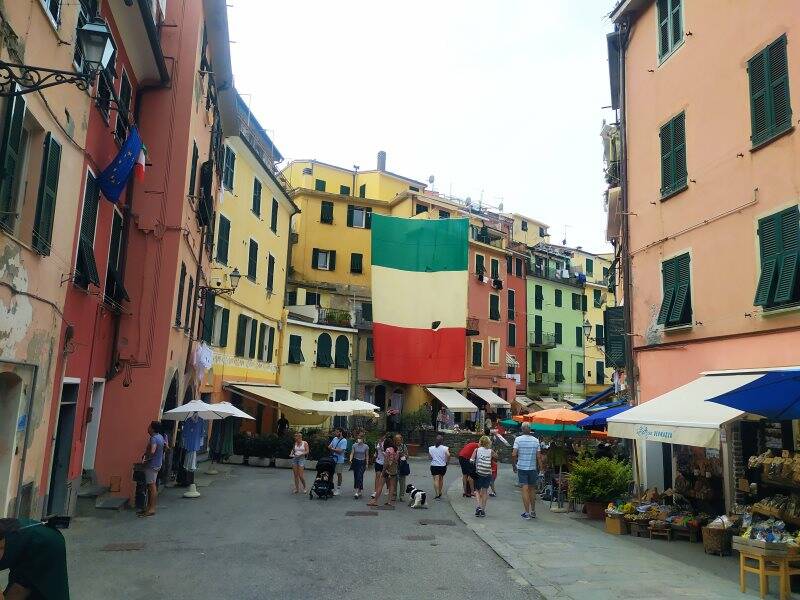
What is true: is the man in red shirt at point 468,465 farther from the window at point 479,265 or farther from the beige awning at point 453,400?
the window at point 479,265

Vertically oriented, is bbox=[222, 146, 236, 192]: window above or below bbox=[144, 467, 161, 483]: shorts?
above

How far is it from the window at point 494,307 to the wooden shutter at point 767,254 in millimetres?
34369

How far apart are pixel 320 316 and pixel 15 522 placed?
110 feet

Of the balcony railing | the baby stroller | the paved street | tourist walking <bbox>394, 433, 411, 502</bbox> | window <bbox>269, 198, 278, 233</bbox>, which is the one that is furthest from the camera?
the balcony railing

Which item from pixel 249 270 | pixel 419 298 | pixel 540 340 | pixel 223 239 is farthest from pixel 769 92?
pixel 540 340

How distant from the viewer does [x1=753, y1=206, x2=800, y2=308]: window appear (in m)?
10.4

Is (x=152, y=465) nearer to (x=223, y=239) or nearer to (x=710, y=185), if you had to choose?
(x=223, y=239)

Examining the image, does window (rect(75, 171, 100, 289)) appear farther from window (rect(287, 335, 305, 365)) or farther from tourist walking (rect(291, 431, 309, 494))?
window (rect(287, 335, 305, 365))

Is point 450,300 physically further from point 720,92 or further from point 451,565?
point 451,565

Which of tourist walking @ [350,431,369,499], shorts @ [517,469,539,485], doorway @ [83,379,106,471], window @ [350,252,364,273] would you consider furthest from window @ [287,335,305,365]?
shorts @ [517,469,539,485]

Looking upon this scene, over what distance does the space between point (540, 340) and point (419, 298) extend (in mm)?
18825

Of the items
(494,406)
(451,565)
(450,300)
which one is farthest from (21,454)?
(494,406)

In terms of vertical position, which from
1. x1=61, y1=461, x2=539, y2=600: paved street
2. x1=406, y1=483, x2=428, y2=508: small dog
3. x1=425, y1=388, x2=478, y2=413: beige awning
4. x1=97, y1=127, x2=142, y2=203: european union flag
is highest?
x1=97, y1=127, x2=142, y2=203: european union flag

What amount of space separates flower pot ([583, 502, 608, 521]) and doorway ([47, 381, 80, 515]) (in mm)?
10177
